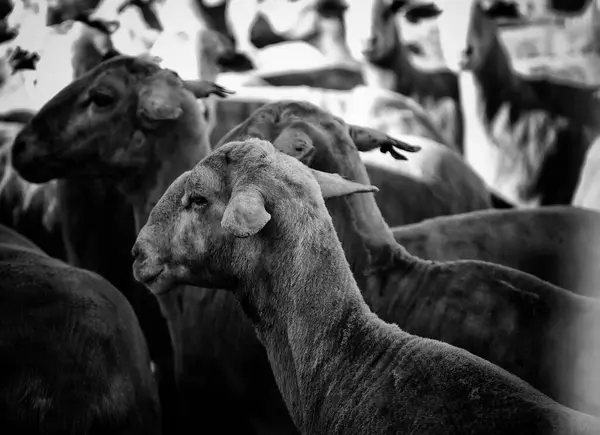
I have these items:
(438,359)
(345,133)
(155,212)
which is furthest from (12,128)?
(438,359)

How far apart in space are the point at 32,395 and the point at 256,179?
1.04 meters

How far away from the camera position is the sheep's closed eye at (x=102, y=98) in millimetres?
2990

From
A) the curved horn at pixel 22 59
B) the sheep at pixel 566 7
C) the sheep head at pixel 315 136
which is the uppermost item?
the sheep at pixel 566 7

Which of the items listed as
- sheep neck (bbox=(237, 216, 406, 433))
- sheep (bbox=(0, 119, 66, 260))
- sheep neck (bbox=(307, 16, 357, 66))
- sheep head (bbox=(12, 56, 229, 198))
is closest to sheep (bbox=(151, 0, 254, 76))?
sheep neck (bbox=(307, 16, 357, 66))

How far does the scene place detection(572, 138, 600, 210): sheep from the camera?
137 inches

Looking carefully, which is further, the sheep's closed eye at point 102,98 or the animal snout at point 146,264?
the sheep's closed eye at point 102,98

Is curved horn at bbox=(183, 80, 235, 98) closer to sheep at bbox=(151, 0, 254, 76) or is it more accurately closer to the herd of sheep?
the herd of sheep

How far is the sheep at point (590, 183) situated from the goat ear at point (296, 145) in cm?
142

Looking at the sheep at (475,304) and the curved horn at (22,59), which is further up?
the curved horn at (22,59)

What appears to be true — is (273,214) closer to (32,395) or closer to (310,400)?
(310,400)

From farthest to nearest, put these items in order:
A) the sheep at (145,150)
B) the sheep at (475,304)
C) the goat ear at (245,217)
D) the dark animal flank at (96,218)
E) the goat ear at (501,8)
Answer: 1. the goat ear at (501,8)
2. the dark animal flank at (96,218)
3. the sheep at (145,150)
4. the sheep at (475,304)
5. the goat ear at (245,217)

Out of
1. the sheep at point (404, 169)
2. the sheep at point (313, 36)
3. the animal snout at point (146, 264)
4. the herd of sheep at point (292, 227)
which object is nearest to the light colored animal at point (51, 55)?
the herd of sheep at point (292, 227)

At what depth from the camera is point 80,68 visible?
3881mm

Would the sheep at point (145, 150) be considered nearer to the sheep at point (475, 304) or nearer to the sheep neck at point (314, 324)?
the sheep at point (475, 304)
